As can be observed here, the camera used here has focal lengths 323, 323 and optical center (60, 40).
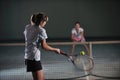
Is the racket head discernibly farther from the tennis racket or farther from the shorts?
the shorts

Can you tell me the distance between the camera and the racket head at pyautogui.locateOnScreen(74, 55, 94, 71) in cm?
607

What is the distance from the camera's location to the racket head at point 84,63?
6.07 m

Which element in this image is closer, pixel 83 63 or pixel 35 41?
pixel 35 41

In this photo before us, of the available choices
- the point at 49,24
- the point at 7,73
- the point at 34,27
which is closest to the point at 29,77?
the point at 7,73

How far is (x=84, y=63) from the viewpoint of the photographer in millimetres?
6156

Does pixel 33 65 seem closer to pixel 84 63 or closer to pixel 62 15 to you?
pixel 84 63

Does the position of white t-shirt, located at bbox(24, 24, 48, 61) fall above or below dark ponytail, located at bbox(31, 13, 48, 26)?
below

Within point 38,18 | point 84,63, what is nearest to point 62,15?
point 84,63

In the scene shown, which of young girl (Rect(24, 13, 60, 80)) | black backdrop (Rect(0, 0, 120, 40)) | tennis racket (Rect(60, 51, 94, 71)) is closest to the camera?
young girl (Rect(24, 13, 60, 80))

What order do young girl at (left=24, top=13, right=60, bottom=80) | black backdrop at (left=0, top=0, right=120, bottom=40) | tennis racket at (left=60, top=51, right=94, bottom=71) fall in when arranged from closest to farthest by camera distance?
1. young girl at (left=24, top=13, right=60, bottom=80)
2. tennis racket at (left=60, top=51, right=94, bottom=71)
3. black backdrop at (left=0, top=0, right=120, bottom=40)

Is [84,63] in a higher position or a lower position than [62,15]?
lower

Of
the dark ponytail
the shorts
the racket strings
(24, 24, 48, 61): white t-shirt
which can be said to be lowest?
the racket strings

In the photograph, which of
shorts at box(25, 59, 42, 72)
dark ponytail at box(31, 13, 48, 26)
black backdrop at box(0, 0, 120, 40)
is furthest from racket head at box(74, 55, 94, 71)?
black backdrop at box(0, 0, 120, 40)

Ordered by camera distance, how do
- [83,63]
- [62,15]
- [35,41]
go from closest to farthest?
[35,41]
[83,63]
[62,15]
